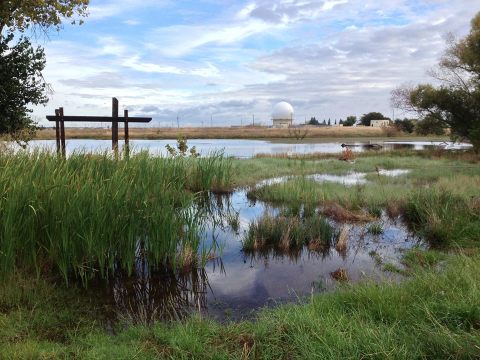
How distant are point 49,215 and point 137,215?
3.70 ft

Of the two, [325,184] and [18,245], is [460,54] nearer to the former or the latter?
[325,184]

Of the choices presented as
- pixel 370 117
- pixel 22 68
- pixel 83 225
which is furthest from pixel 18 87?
pixel 370 117

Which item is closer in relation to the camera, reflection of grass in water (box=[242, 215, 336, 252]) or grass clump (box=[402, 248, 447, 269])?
grass clump (box=[402, 248, 447, 269])

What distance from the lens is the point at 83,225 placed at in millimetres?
5320

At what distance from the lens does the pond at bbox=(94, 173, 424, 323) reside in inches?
207

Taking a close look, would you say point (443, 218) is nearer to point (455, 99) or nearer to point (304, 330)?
point (304, 330)

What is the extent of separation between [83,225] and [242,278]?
2.48m

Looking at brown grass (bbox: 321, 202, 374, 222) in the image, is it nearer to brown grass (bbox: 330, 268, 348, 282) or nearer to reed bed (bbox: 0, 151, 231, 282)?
brown grass (bbox: 330, 268, 348, 282)

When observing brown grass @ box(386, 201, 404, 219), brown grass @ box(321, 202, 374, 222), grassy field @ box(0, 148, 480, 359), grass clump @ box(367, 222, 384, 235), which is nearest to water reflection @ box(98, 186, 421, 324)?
grass clump @ box(367, 222, 384, 235)

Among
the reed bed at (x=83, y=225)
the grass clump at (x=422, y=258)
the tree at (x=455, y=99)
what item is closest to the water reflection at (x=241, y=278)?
the grass clump at (x=422, y=258)

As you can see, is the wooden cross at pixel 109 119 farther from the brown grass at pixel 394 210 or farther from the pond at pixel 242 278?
the brown grass at pixel 394 210

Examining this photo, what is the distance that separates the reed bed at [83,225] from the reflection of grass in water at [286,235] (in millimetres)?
1653

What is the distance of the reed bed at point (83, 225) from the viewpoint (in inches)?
204

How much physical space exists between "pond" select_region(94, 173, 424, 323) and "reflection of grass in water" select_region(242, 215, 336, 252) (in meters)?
0.15
